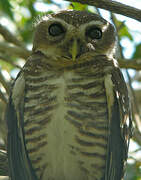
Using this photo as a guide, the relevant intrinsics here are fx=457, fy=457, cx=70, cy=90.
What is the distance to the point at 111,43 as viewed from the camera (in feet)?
15.6

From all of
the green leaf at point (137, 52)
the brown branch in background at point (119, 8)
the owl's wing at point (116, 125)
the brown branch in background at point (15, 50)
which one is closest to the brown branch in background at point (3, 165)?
the owl's wing at point (116, 125)

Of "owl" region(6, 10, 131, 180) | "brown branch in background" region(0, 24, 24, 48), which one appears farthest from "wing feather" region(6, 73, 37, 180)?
"brown branch in background" region(0, 24, 24, 48)

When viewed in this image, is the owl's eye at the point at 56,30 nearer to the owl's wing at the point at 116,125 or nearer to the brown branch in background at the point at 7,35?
the owl's wing at the point at 116,125

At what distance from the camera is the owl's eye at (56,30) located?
452 cm

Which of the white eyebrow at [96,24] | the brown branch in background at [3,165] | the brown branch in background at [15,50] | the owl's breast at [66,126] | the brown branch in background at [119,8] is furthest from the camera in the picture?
the brown branch in background at [15,50]

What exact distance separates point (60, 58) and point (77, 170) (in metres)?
1.10

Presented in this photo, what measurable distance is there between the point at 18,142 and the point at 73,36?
1147 millimetres

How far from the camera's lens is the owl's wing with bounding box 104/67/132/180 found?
14.0 feet

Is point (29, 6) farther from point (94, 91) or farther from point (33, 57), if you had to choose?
point (94, 91)

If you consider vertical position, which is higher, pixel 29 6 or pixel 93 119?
pixel 29 6

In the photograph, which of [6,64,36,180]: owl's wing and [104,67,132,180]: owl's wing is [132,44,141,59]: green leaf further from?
[6,64,36,180]: owl's wing

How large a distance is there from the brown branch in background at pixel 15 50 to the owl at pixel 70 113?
1.06 metres

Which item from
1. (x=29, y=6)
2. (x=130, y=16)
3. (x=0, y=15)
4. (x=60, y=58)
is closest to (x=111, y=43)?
(x=60, y=58)

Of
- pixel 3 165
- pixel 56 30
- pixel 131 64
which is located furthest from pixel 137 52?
pixel 3 165
